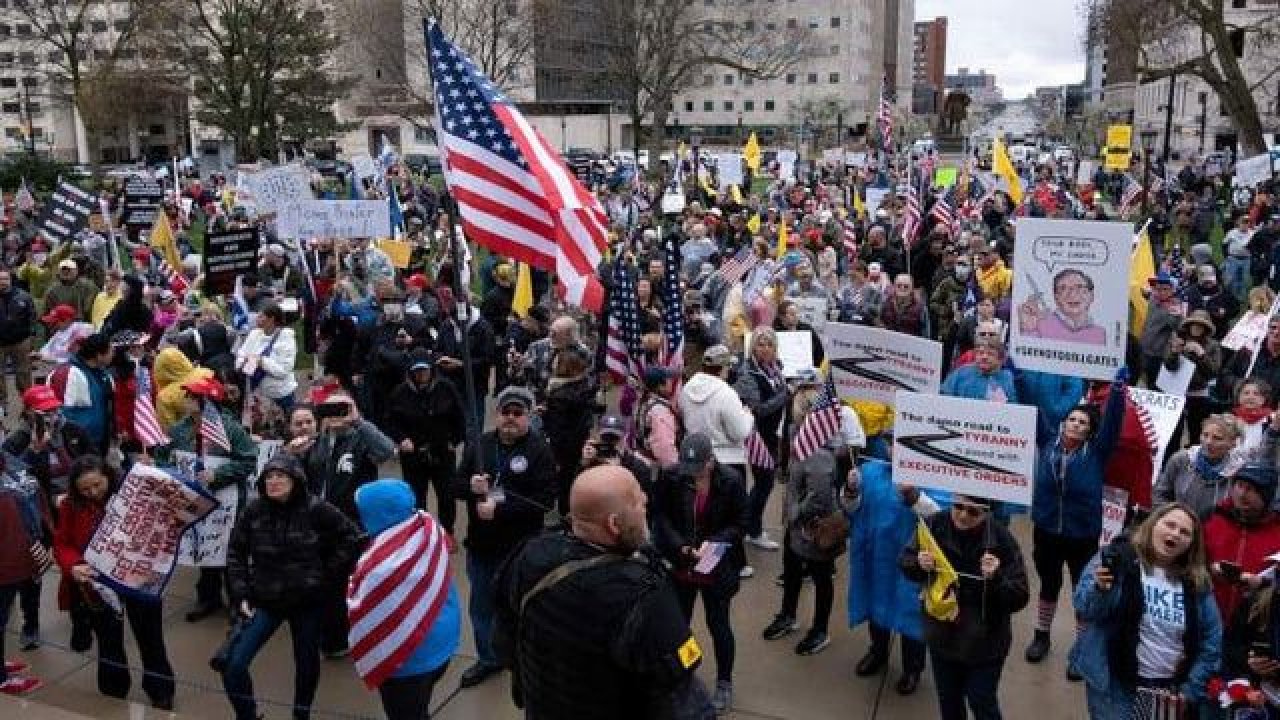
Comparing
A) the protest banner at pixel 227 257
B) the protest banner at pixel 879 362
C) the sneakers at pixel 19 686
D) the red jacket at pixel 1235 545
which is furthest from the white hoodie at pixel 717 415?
the protest banner at pixel 227 257

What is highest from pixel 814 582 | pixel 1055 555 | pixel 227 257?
pixel 227 257

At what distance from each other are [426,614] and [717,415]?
305 cm

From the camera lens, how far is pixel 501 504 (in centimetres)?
630

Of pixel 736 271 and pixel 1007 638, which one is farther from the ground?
pixel 736 271

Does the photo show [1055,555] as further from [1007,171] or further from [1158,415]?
[1007,171]

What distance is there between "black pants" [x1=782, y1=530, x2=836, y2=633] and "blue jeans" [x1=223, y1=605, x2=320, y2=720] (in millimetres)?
2908

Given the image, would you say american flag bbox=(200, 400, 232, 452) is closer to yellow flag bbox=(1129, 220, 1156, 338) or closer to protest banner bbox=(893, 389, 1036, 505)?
protest banner bbox=(893, 389, 1036, 505)

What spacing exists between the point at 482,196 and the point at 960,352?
22.1 feet

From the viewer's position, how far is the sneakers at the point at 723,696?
632cm

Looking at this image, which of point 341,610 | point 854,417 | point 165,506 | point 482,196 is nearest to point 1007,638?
point 854,417

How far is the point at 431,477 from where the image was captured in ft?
28.8

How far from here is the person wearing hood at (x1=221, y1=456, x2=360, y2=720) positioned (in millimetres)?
5668

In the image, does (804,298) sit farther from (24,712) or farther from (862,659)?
(24,712)

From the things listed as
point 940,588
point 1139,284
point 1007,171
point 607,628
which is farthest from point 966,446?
point 1007,171
